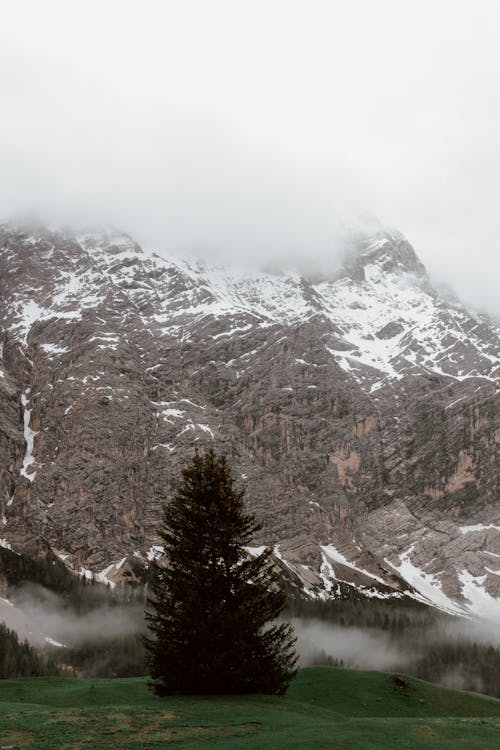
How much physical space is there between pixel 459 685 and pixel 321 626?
38.6 meters

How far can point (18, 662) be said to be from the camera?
9325 centimetres

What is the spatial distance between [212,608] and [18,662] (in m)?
77.7

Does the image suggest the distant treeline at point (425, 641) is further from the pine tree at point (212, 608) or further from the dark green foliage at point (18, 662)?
the pine tree at point (212, 608)

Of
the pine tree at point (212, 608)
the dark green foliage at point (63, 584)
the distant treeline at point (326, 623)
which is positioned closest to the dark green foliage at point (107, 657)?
the distant treeline at point (326, 623)

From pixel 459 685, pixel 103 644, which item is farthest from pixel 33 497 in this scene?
pixel 459 685

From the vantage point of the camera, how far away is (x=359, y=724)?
2631 cm

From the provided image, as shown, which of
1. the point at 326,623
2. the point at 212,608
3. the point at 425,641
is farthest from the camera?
the point at 326,623

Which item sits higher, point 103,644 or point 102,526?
point 102,526

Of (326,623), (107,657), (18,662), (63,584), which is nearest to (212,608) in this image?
(18,662)

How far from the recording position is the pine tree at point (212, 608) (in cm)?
2942

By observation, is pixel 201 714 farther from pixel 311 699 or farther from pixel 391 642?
pixel 391 642

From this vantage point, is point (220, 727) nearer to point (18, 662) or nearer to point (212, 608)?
point (212, 608)

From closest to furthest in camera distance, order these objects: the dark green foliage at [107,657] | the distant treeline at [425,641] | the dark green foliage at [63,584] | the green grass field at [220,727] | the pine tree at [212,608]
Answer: the green grass field at [220,727]
the pine tree at [212,608]
the dark green foliage at [107,657]
the distant treeline at [425,641]
the dark green foliage at [63,584]

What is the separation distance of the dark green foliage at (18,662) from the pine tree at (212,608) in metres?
71.0
